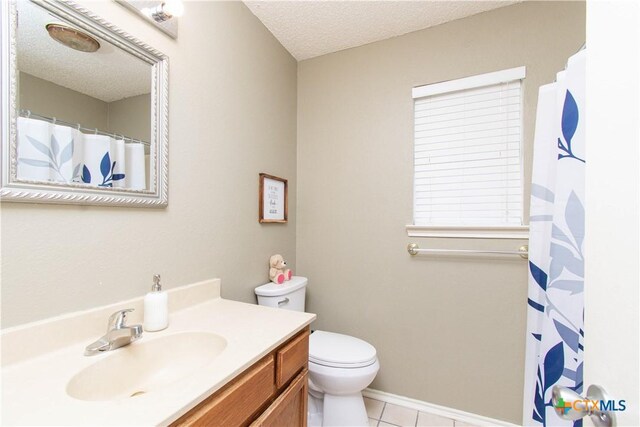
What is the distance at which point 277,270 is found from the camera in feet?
5.66

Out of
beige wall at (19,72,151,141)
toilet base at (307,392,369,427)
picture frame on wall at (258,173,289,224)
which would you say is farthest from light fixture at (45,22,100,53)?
toilet base at (307,392,369,427)

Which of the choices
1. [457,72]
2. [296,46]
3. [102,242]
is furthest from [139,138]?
[457,72]

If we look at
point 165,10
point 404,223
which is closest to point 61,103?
point 165,10

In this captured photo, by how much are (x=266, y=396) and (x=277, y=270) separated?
0.92m

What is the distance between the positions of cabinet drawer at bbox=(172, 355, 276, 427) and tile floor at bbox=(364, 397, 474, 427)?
1.13 m

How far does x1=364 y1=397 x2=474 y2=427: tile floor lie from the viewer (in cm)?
160

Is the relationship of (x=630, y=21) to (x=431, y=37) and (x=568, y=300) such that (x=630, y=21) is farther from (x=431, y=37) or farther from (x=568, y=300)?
(x=431, y=37)

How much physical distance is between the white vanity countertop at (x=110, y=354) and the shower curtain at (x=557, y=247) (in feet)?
2.56

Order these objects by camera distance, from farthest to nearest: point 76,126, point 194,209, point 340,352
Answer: point 340,352, point 194,209, point 76,126

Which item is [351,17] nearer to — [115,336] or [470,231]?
[470,231]

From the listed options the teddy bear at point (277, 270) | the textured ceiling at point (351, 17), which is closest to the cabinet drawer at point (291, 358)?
the teddy bear at point (277, 270)

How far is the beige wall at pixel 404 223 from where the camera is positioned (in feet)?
5.03

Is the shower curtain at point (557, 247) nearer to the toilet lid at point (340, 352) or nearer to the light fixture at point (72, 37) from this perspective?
the toilet lid at point (340, 352)

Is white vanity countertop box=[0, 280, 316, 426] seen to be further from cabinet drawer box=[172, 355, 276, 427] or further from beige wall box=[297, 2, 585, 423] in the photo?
beige wall box=[297, 2, 585, 423]
